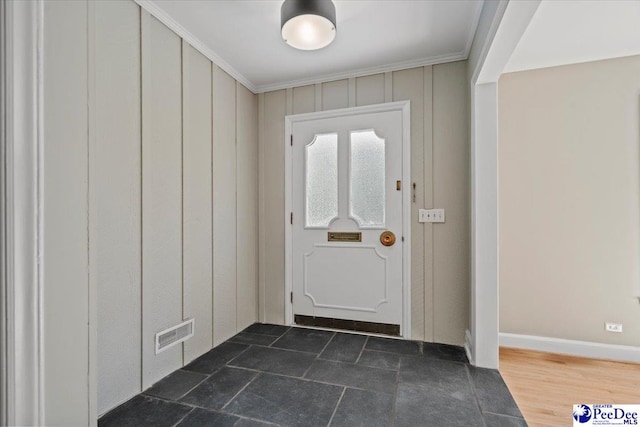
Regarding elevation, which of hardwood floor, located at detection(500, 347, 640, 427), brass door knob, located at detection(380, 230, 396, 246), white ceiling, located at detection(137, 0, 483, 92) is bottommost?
hardwood floor, located at detection(500, 347, 640, 427)

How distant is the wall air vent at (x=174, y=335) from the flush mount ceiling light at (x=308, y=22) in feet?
6.76

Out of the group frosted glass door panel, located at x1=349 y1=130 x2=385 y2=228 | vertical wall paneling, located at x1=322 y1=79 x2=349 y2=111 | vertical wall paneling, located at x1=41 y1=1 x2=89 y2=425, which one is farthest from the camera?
vertical wall paneling, located at x1=322 y1=79 x2=349 y2=111

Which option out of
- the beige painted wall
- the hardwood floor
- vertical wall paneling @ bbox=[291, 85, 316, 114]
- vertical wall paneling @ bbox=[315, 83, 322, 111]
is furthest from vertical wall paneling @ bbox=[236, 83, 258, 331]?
the beige painted wall

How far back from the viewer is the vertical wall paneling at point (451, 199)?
2.60m

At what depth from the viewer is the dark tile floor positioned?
64.7 inches

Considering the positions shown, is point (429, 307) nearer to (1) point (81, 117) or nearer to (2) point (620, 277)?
(2) point (620, 277)

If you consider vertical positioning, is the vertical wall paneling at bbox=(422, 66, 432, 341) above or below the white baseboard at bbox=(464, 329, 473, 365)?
above

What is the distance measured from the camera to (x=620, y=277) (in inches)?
95.3

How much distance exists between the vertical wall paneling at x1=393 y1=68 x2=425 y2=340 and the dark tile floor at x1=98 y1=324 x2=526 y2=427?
10.9 inches

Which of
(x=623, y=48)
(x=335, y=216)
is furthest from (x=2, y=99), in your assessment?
(x=623, y=48)

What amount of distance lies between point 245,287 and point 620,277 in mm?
3193

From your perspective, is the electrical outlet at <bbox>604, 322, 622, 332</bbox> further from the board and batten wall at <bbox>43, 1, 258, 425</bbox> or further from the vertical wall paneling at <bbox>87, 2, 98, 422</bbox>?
the vertical wall paneling at <bbox>87, 2, 98, 422</bbox>

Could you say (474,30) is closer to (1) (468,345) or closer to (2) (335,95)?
(2) (335,95)

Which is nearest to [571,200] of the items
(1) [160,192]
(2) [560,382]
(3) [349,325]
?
(2) [560,382]
